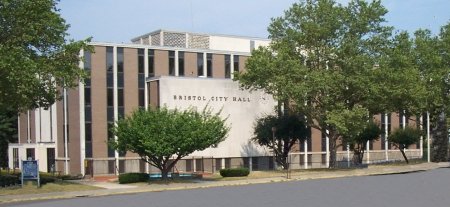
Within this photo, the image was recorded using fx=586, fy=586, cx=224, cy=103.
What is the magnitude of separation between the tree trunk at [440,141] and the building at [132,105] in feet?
A: 51.1

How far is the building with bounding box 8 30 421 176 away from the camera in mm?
51281

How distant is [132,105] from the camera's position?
55.0m

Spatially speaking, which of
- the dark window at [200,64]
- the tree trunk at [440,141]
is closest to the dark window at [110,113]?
the dark window at [200,64]

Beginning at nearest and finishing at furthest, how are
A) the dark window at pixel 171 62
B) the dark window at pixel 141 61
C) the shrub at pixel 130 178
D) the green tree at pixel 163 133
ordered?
the green tree at pixel 163 133 → the shrub at pixel 130 178 → the dark window at pixel 141 61 → the dark window at pixel 171 62

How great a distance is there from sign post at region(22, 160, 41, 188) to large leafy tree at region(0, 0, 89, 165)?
10.5ft

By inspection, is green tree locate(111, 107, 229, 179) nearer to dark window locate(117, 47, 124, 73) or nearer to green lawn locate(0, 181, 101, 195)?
green lawn locate(0, 181, 101, 195)

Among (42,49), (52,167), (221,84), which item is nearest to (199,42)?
(221,84)

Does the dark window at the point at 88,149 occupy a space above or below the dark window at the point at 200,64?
below

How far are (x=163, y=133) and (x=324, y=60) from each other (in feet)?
50.5

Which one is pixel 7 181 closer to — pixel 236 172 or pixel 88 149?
pixel 236 172

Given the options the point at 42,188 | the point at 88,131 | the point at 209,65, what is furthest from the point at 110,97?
the point at 42,188

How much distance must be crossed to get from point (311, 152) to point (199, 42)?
17273 mm

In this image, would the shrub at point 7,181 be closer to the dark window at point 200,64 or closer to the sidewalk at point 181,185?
the sidewalk at point 181,185

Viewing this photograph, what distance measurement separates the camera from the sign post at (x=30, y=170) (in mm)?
32406
